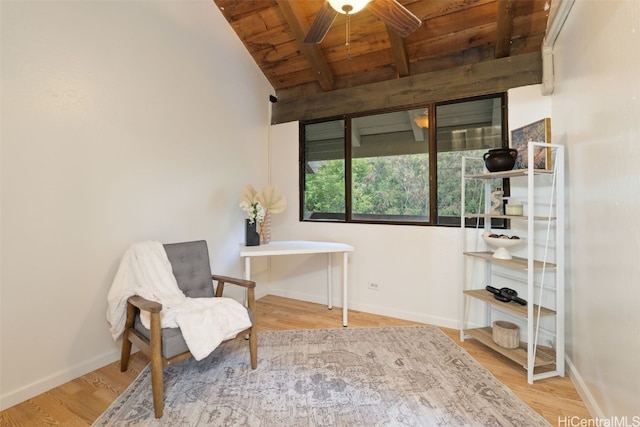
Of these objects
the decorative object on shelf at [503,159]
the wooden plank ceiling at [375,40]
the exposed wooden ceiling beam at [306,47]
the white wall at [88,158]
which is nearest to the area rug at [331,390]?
the white wall at [88,158]

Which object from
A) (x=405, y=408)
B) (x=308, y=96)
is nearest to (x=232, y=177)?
(x=308, y=96)

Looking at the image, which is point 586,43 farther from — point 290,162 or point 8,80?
point 8,80

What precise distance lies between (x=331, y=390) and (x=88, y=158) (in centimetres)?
232

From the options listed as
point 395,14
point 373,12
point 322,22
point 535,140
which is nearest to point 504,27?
point 535,140

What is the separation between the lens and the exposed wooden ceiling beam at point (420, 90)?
2611mm

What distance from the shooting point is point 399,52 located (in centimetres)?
288

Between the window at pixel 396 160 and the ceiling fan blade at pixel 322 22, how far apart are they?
4.81 ft

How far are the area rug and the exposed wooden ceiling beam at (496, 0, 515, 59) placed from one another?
2.65m

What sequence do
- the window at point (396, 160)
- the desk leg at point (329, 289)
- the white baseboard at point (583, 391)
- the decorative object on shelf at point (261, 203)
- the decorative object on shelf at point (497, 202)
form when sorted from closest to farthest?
the white baseboard at point (583, 391) → the decorative object on shelf at point (497, 202) → the window at point (396, 160) → the decorative object on shelf at point (261, 203) → the desk leg at point (329, 289)

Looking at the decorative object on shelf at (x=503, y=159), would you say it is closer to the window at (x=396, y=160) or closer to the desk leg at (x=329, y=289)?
the window at (x=396, y=160)

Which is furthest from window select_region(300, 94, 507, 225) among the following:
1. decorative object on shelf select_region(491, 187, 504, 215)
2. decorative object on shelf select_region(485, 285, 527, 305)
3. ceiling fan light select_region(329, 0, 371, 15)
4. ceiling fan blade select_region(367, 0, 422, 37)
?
ceiling fan light select_region(329, 0, 371, 15)

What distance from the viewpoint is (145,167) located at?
245cm

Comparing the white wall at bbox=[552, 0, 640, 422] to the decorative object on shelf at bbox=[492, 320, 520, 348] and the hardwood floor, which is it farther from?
the decorative object on shelf at bbox=[492, 320, 520, 348]

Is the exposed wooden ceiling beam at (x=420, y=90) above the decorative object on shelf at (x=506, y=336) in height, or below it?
above
